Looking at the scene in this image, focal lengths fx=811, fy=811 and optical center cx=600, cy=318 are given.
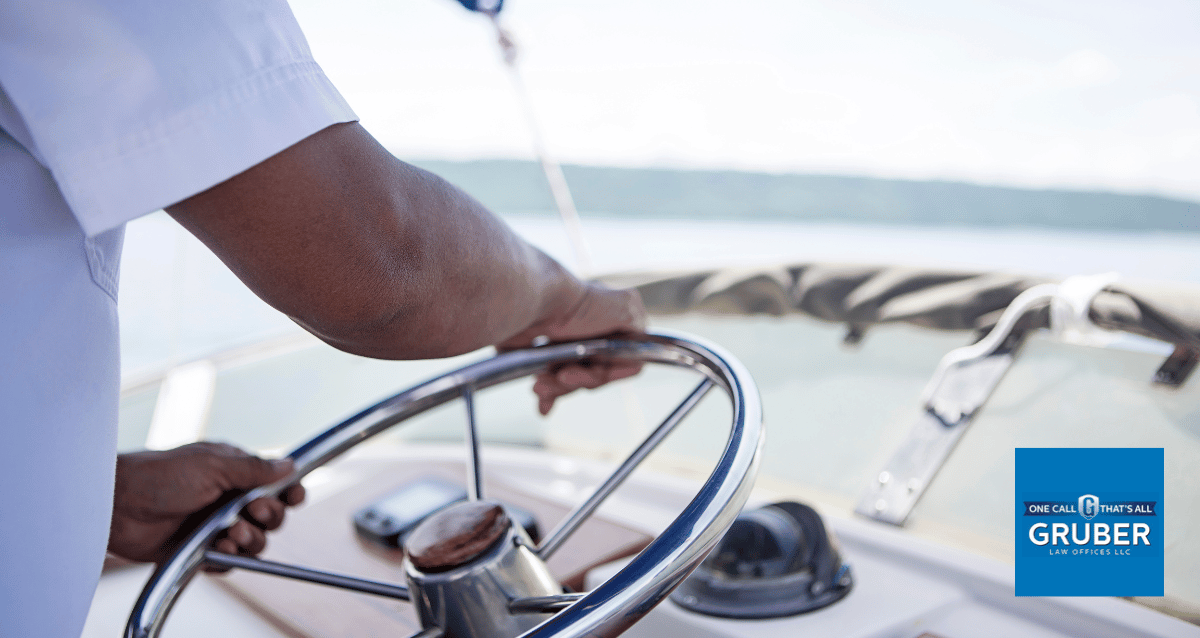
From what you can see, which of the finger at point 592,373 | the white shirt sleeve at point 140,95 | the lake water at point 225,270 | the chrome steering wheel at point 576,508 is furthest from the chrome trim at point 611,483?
the lake water at point 225,270

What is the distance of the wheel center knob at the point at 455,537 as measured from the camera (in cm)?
56

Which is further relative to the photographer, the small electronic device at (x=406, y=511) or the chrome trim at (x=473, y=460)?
the small electronic device at (x=406, y=511)

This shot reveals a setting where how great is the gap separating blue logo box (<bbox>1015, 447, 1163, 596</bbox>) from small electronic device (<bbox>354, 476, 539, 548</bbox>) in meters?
0.56

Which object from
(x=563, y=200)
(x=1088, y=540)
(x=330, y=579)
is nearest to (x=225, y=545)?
(x=330, y=579)

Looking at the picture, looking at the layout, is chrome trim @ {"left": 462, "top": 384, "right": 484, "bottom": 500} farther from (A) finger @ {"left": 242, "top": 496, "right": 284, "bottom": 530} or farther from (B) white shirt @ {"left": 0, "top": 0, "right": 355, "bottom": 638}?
(B) white shirt @ {"left": 0, "top": 0, "right": 355, "bottom": 638}

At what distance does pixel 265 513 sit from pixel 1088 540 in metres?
0.81

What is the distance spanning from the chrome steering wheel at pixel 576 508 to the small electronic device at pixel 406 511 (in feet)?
0.81

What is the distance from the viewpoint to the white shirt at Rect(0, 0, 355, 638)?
35 cm

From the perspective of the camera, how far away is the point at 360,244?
0.42 m

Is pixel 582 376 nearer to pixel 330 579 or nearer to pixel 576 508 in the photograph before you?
pixel 576 508

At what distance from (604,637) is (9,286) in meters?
0.34

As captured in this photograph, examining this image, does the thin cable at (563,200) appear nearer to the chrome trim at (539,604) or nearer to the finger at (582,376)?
the finger at (582,376)

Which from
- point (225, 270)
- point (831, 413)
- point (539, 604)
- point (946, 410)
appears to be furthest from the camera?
point (225, 270)

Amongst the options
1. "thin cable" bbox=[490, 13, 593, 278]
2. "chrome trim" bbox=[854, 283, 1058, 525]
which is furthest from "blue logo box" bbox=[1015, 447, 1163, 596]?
"thin cable" bbox=[490, 13, 593, 278]
